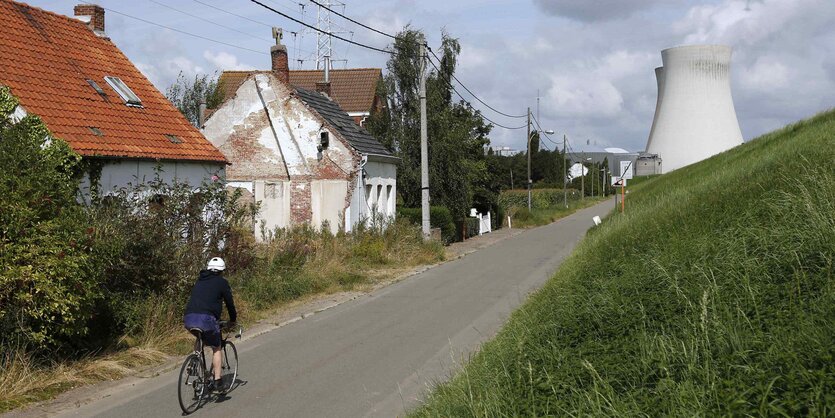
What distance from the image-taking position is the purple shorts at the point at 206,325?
26.5 ft

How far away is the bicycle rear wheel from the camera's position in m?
7.83

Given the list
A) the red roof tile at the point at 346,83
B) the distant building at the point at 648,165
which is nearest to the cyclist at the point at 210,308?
the red roof tile at the point at 346,83

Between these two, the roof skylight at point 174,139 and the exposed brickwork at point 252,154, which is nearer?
the roof skylight at point 174,139

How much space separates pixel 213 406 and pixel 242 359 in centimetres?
239

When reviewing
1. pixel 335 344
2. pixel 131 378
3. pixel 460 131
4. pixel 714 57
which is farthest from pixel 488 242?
pixel 714 57

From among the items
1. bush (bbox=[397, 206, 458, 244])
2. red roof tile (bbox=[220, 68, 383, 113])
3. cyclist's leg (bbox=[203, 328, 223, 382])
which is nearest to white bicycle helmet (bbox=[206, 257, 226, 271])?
cyclist's leg (bbox=[203, 328, 223, 382])

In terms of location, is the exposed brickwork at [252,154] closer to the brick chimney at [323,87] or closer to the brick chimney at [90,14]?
the brick chimney at [90,14]

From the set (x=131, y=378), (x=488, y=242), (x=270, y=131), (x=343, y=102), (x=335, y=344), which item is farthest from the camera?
(x=343, y=102)

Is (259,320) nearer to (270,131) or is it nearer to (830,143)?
(830,143)

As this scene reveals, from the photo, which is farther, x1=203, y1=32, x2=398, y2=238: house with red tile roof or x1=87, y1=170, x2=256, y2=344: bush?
x1=203, y1=32, x2=398, y2=238: house with red tile roof

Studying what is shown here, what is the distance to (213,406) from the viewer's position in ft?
26.8

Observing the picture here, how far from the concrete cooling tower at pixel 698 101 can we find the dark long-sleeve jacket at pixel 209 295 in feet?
203

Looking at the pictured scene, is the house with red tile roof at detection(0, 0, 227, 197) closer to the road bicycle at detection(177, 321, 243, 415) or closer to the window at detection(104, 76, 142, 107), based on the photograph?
the window at detection(104, 76, 142, 107)

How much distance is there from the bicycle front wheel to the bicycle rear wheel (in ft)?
0.86
